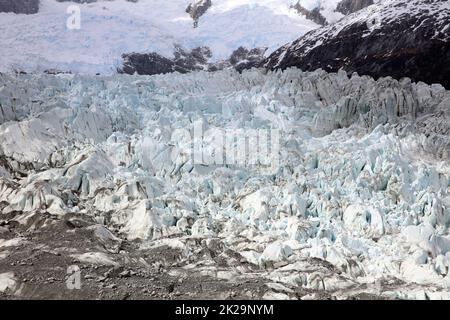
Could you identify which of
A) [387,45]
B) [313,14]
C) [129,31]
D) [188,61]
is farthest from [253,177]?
[313,14]

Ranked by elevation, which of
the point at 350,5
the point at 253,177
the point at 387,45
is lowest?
the point at 253,177

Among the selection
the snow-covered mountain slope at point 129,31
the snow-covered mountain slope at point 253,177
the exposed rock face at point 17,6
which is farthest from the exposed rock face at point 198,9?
the snow-covered mountain slope at point 253,177

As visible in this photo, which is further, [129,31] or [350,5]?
[350,5]

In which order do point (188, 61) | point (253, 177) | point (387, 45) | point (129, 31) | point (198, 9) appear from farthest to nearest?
point (198, 9), point (129, 31), point (188, 61), point (387, 45), point (253, 177)

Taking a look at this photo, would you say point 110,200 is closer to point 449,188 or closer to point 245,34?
point 449,188

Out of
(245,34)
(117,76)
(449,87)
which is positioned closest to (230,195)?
(117,76)

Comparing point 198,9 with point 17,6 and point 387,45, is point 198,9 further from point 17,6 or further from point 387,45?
point 387,45

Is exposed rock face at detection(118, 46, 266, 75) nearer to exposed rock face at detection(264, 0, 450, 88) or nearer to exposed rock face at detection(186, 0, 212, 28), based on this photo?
exposed rock face at detection(264, 0, 450, 88)
